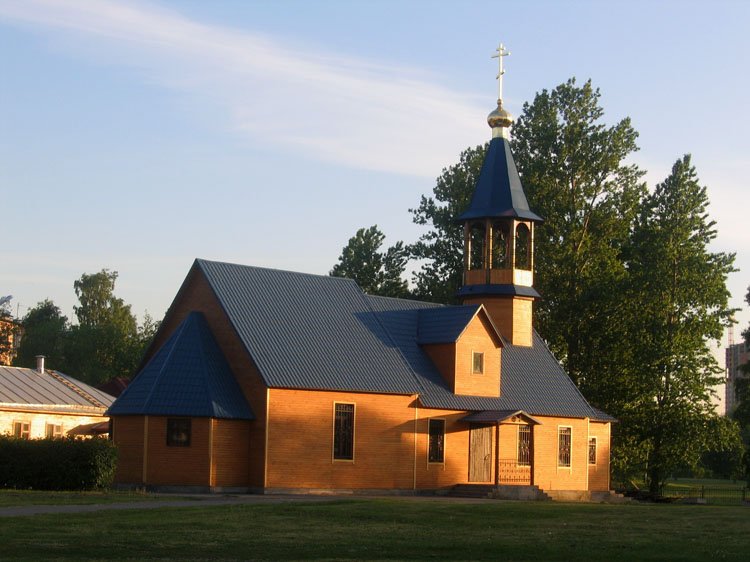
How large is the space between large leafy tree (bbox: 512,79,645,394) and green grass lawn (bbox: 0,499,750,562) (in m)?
25.0

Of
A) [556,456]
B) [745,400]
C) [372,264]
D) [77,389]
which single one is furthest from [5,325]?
[745,400]

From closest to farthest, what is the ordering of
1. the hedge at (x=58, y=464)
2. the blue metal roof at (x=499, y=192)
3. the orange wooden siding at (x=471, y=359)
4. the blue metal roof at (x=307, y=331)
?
1. the hedge at (x=58, y=464)
2. the blue metal roof at (x=307, y=331)
3. the orange wooden siding at (x=471, y=359)
4. the blue metal roof at (x=499, y=192)

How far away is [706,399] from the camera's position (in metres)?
56.0

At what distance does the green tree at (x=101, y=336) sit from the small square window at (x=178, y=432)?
164 ft

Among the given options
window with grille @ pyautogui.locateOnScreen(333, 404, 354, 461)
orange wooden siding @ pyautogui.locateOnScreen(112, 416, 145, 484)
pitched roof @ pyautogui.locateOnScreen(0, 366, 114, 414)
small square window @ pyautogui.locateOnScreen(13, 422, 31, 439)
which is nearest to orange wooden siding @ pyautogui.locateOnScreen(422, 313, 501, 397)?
window with grille @ pyautogui.locateOnScreen(333, 404, 354, 461)

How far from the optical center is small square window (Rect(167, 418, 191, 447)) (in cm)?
3762

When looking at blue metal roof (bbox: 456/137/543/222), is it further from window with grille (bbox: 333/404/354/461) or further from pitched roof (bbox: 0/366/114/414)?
pitched roof (bbox: 0/366/114/414)

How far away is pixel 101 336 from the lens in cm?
8975

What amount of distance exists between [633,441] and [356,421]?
68.1ft

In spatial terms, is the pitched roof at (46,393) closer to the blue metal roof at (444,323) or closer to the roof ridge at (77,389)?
the roof ridge at (77,389)

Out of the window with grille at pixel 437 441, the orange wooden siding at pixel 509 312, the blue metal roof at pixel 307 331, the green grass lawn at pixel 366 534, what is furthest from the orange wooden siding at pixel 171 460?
the orange wooden siding at pixel 509 312

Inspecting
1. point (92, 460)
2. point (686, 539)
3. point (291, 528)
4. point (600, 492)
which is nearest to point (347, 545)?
point (291, 528)

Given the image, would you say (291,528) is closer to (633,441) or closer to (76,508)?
(76,508)

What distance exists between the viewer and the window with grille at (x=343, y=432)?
131 feet
